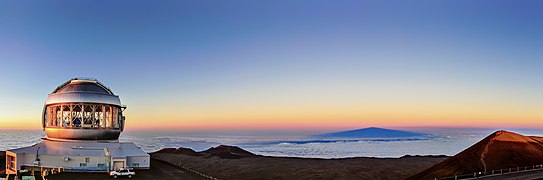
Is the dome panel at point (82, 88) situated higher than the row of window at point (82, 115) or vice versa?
the dome panel at point (82, 88)

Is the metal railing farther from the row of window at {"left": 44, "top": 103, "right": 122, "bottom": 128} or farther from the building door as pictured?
the row of window at {"left": 44, "top": 103, "right": 122, "bottom": 128}

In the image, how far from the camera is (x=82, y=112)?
55969 mm

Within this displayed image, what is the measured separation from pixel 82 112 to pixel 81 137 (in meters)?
3.16

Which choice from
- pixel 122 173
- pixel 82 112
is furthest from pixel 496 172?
pixel 82 112

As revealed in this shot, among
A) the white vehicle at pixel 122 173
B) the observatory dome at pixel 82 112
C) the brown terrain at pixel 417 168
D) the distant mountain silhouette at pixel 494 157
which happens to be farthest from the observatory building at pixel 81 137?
the distant mountain silhouette at pixel 494 157

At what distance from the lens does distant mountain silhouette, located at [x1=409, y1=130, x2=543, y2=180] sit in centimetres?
4444

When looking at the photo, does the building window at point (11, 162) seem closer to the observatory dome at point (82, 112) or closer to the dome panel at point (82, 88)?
the observatory dome at point (82, 112)

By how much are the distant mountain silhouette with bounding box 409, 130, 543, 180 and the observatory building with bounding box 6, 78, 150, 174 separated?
3306 centimetres

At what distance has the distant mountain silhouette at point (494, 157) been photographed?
146 feet

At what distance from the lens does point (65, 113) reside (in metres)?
59.1

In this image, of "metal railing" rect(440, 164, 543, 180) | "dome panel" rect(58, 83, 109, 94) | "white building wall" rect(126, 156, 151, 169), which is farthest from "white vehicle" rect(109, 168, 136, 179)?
"metal railing" rect(440, 164, 543, 180)

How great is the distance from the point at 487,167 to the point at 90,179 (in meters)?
38.9

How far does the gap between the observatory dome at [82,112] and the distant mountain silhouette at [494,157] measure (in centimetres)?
3932

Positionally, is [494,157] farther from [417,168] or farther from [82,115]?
[82,115]
